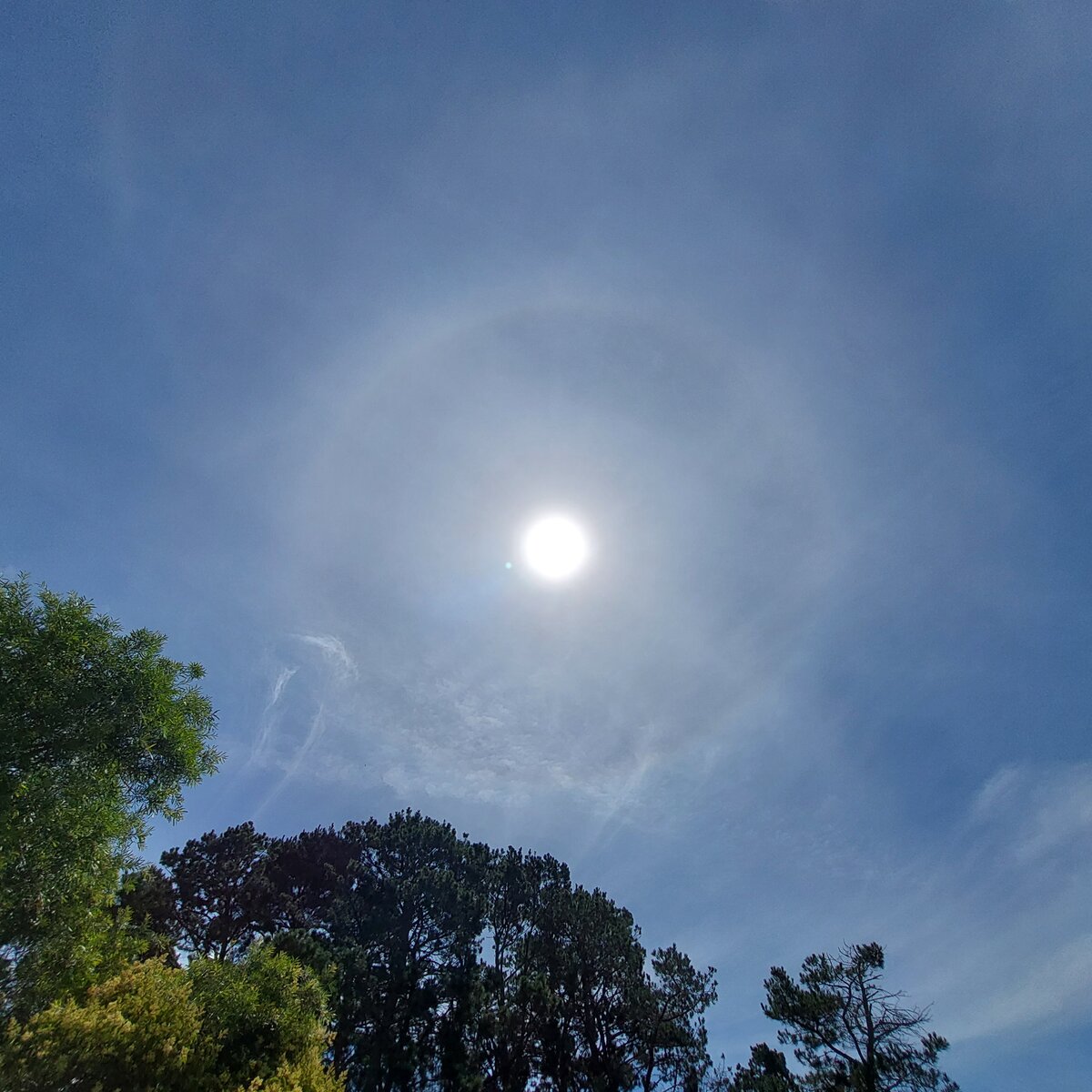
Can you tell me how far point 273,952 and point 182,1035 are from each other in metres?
8.16

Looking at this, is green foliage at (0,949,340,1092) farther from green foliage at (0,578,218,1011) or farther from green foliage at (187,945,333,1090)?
green foliage at (0,578,218,1011)

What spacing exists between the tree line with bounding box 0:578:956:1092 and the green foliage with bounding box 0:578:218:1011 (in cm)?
5

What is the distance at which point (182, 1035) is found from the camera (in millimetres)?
13398

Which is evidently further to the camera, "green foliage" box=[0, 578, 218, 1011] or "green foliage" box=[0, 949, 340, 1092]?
"green foliage" box=[0, 578, 218, 1011]

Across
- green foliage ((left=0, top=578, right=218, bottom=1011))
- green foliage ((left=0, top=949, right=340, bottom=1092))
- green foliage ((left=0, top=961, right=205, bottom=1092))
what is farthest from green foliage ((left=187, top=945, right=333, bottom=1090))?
green foliage ((left=0, top=578, right=218, bottom=1011))

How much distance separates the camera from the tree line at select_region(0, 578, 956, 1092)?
45.5 feet

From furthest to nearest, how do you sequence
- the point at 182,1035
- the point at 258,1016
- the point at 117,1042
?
1. the point at 258,1016
2. the point at 182,1035
3. the point at 117,1042

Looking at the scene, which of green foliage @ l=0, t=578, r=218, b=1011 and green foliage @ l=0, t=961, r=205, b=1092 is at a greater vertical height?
green foliage @ l=0, t=578, r=218, b=1011

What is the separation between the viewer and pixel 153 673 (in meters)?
17.9

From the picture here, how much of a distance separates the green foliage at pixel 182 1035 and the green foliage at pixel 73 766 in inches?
67.0

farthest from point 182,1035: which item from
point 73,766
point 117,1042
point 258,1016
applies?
point 73,766

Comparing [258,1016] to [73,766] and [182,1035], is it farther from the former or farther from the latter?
[73,766]

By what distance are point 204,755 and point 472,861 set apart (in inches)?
787

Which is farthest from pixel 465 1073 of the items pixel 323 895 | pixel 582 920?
pixel 323 895
